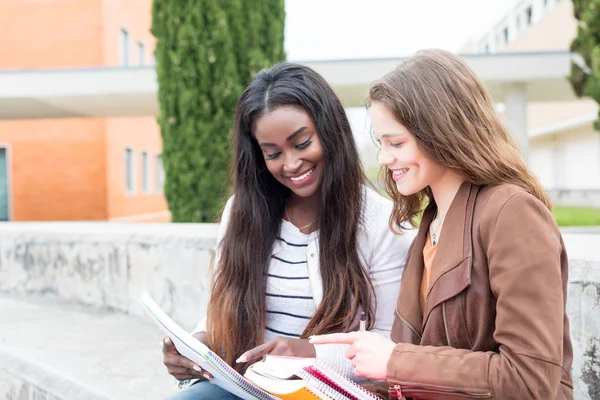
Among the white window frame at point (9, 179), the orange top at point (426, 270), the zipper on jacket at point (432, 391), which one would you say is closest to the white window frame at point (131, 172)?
the white window frame at point (9, 179)

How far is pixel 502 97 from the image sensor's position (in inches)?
475

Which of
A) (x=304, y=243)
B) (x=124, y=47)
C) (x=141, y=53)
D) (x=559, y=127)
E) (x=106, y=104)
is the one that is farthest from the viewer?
(x=559, y=127)

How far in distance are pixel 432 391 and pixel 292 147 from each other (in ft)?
3.45

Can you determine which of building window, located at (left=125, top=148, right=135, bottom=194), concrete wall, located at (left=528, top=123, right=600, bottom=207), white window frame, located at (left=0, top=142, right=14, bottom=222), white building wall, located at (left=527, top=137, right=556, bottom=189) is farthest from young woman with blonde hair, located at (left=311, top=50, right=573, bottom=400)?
white building wall, located at (left=527, top=137, right=556, bottom=189)

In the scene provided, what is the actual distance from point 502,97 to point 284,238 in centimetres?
1084

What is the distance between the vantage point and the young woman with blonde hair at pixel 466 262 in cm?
119

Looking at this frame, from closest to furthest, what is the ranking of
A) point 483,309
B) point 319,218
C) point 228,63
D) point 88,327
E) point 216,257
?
point 483,309
point 319,218
point 216,257
point 88,327
point 228,63

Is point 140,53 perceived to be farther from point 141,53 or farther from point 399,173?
point 399,173

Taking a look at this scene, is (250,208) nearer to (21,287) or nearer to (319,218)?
(319,218)

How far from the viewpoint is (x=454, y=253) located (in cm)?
135

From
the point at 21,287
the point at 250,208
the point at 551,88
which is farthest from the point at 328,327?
the point at 551,88

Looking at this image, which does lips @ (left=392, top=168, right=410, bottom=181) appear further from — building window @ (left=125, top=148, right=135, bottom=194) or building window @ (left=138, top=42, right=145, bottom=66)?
building window @ (left=138, top=42, right=145, bottom=66)

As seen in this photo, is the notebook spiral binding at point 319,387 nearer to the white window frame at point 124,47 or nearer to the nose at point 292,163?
the nose at point 292,163

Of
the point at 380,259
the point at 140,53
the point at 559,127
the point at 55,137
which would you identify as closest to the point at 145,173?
the point at 140,53
